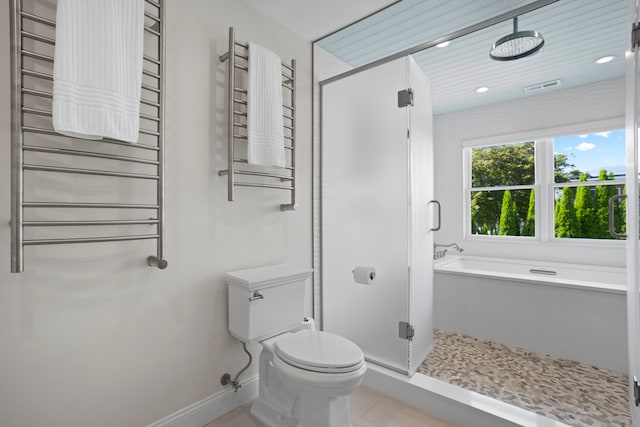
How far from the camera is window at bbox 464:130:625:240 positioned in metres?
3.31

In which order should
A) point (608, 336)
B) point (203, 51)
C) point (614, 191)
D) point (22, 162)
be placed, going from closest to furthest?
1. point (22, 162)
2. point (203, 51)
3. point (608, 336)
4. point (614, 191)

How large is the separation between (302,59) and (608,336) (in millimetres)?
2975

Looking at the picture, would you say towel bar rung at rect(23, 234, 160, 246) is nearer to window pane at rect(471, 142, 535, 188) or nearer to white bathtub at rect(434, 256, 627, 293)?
white bathtub at rect(434, 256, 627, 293)

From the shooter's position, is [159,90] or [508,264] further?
[508,264]

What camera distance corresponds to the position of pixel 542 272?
3.29 m

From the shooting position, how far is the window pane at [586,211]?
328 centimetres

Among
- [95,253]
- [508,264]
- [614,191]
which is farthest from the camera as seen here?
[508,264]

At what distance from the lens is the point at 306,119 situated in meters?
2.45

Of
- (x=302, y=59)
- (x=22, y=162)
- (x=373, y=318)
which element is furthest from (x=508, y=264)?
(x=22, y=162)

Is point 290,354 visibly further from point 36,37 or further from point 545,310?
point 545,310

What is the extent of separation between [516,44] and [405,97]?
86cm

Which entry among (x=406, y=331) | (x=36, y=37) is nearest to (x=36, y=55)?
(x=36, y=37)

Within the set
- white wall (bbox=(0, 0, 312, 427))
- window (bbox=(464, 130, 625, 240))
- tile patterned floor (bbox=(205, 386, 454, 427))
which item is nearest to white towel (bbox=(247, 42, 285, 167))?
white wall (bbox=(0, 0, 312, 427))

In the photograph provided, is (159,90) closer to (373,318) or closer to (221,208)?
(221,208)
